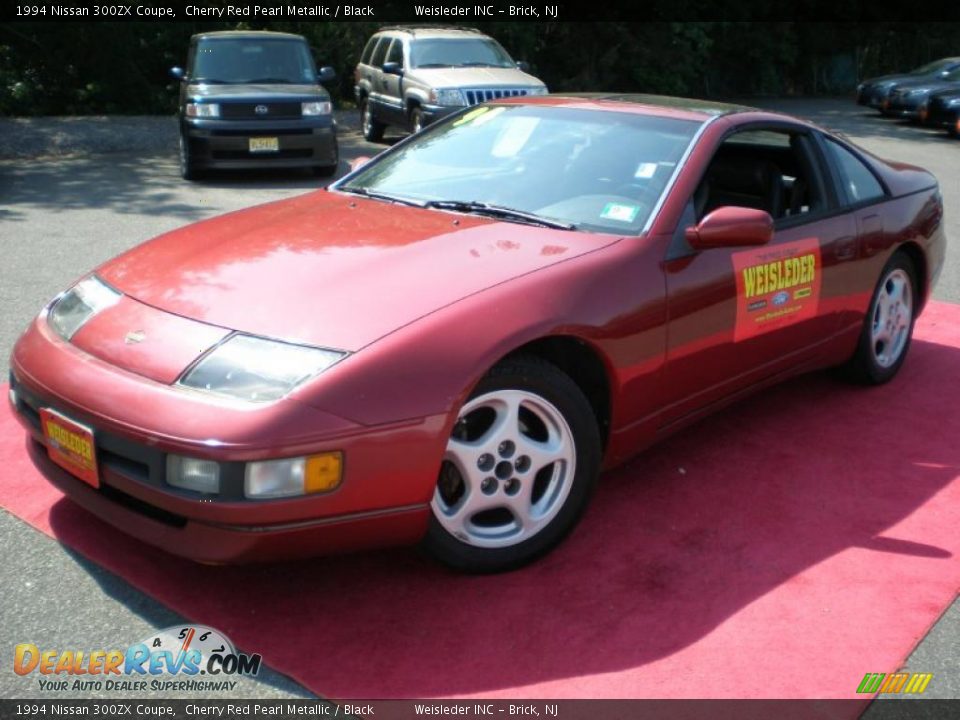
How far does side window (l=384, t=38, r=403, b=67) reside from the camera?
1536 centimetres

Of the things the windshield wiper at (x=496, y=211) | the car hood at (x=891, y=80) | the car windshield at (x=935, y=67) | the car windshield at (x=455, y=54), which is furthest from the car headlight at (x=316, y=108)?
the car windshield at (x=935, y=67)

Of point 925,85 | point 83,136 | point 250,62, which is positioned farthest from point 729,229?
point 925,85

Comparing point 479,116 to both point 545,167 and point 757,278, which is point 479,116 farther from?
point 757,278

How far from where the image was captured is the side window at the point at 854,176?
5.00 m

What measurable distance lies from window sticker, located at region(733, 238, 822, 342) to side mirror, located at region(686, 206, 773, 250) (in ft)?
0.69

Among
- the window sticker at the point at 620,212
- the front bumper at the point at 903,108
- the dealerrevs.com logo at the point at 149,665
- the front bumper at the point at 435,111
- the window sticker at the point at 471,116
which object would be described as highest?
the window sticker at the point at 471,116

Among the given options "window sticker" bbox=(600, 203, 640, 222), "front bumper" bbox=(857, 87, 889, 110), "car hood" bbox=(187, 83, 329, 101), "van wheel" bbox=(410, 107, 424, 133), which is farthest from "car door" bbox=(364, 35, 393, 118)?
"front bumper" bbox=(857, 87, 889, 110)

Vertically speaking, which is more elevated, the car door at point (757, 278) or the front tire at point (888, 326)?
the car door at point (757, 278)

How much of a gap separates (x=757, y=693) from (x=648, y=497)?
1.26 meters

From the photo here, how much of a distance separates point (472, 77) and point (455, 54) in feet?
3.26

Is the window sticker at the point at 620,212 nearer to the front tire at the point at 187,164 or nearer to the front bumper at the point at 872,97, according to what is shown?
the front tire at the point at 187,164

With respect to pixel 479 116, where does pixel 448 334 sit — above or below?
below

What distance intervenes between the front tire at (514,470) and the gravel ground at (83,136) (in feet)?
40.2

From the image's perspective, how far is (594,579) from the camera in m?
3.46
